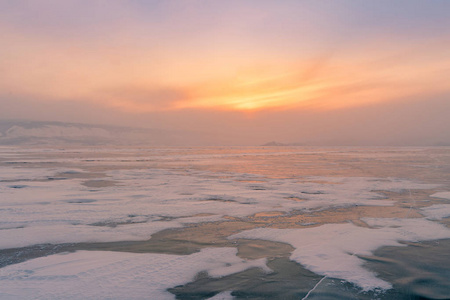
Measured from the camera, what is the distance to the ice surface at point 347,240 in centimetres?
387

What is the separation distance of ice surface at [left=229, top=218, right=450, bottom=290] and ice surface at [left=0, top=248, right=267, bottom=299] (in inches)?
32.4

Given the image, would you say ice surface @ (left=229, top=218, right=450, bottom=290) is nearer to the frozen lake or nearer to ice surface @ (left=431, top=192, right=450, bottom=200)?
the frozen lake

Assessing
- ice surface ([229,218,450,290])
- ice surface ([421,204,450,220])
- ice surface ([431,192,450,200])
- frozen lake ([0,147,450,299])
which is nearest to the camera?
frozen lake ([0,147,450,299])

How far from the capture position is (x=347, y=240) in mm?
5098

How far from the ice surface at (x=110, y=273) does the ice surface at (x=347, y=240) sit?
32.4 inches

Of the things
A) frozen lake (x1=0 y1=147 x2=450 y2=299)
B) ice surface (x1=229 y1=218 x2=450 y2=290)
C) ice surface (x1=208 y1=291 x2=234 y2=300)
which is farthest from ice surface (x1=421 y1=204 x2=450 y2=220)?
ice surface (x1=208 y1=291 x2=234 y2=300)

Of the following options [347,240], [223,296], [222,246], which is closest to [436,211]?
[347,240]

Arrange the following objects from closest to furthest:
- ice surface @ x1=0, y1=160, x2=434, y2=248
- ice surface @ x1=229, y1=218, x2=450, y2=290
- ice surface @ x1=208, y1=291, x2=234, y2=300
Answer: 1. ice surface @ x1=208, y1=291, x2=234, y2=300
2. ice surface @ x1=229, y1=218, x2=450, y2=290
3. ice surface @ x1=0, y1=160, x2=434, y2=248

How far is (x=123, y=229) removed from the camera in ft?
18.5

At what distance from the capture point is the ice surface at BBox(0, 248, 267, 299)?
321 cm

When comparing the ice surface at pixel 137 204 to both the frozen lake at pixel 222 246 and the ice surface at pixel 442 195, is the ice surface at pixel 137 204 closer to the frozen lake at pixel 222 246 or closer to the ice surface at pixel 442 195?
the frozen lake at pixel 222 246

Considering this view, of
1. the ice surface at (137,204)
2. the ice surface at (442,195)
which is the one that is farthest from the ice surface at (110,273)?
the ice surface at (442,195)

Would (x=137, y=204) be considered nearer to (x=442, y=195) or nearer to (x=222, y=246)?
(x=222, y=246)

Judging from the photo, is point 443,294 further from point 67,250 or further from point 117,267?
point 67,250
